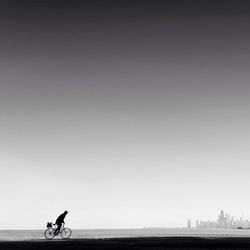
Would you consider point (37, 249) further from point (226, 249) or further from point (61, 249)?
point (226, 249)

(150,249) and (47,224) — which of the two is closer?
(150,249)

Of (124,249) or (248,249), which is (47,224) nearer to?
(124,249)

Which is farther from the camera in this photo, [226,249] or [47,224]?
[47,224]

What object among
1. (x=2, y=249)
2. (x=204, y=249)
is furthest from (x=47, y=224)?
(x=204, y=249)

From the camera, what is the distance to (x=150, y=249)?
1017 inches

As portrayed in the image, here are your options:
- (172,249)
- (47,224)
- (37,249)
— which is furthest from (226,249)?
(47,224)

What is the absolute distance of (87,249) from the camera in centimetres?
2520

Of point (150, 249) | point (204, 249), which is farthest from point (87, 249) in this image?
point (204, 249)

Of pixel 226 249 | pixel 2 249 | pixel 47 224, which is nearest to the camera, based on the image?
pixel 2 249

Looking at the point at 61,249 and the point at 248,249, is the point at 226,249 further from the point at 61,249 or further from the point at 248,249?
the point at 61,249

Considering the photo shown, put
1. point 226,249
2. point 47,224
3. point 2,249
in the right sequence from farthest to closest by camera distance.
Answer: point 47,224, point 226,249, point 2,249

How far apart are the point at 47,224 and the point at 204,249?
17.4 meters

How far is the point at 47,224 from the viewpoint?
126 ft

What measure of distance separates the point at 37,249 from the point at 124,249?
196 inches
